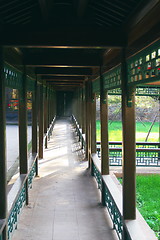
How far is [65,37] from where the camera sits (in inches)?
166

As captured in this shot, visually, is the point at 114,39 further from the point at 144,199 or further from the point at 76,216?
the point at 144,199

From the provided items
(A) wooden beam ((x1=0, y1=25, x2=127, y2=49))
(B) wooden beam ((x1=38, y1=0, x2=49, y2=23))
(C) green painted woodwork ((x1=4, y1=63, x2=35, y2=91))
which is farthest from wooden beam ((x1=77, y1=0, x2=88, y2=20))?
(C) green painted woodwork ((x1=4, y1=63, x2=35, y2=91))

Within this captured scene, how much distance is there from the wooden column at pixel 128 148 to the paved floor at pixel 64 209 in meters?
0.93

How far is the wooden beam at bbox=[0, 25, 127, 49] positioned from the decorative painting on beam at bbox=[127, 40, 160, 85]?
421 mm

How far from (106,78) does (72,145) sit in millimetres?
8673

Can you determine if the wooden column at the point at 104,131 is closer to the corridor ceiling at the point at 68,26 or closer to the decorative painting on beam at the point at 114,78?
the decorative painting on beam at the point at 114,78

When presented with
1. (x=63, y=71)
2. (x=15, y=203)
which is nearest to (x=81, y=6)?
(x=15, y=203)

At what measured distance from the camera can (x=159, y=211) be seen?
278 inches

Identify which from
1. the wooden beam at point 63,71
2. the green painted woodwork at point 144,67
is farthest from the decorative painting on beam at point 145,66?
the wooden beam at point 63,71

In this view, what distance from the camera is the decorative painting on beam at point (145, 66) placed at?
128 inches

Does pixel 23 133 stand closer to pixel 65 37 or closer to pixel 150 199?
pixel 65 37

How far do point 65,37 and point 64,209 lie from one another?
385 centimetres

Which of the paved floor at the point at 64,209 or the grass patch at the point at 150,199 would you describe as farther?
the grass patch at the point at 150,199

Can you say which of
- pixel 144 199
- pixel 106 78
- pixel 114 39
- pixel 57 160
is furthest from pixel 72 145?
pixel 114 39
